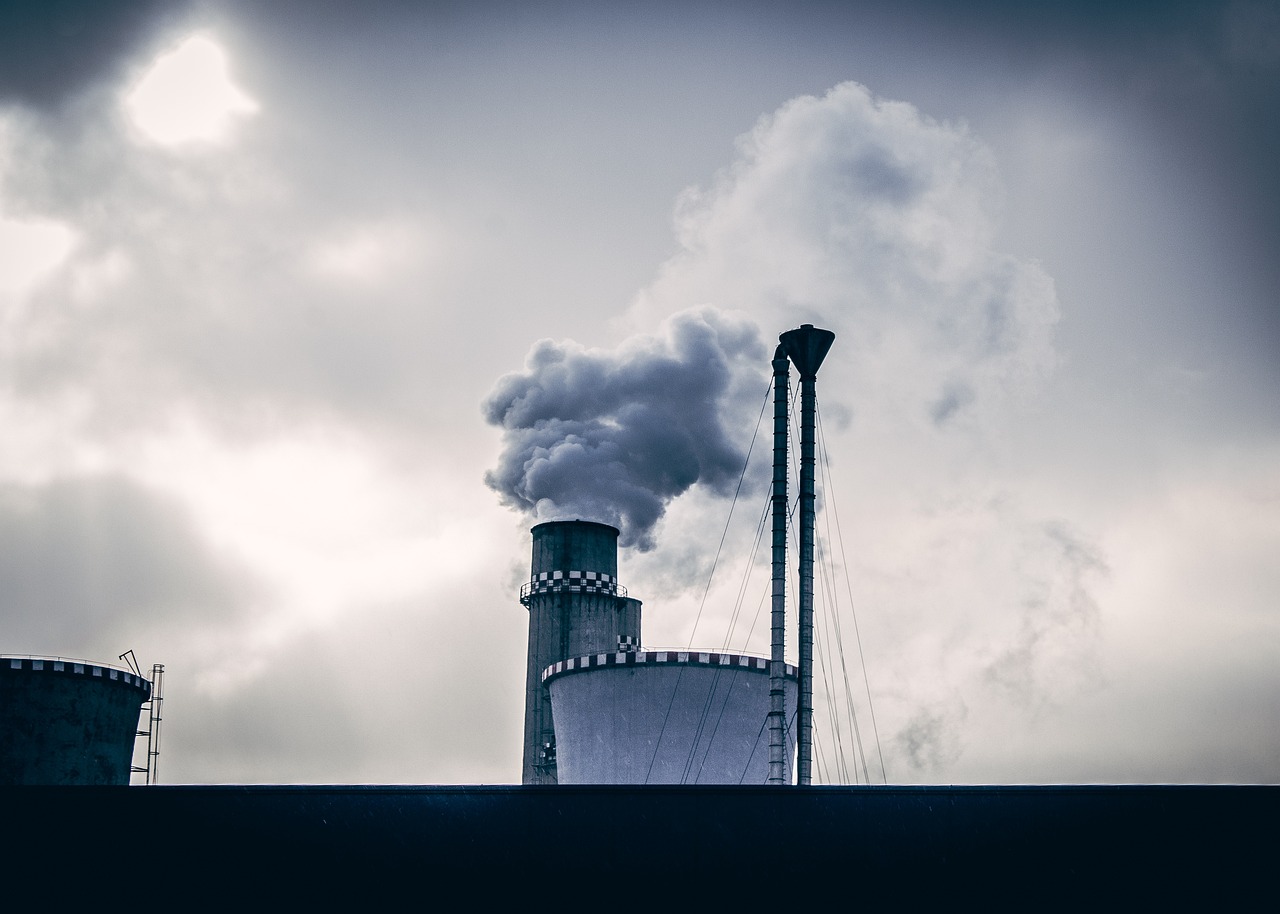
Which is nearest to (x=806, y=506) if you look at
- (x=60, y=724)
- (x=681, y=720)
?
(x=681, y=720)

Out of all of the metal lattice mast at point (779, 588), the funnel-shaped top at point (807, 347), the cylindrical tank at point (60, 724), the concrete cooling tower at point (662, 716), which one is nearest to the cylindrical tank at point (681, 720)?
the concrete cooling tower at point (662, 716)

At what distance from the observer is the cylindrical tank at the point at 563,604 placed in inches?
1393

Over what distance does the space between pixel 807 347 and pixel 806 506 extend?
3.23 metres

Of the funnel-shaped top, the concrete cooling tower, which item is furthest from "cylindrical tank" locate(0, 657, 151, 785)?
the funnel-shaped top

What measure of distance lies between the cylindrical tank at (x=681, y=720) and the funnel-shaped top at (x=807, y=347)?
610 cm

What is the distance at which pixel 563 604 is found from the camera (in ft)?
117

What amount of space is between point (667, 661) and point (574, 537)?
8281mm

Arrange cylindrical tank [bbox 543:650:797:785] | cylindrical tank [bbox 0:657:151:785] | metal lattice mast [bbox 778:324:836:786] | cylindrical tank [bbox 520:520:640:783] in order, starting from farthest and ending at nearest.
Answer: cylindrical tank [bbox 520:520:640:783], cylindrical tank [bbox 0:657:151:785], cylindrical tank [bbox 543:650:797:785], metal lattice mast [bbox 778:324:836:786]

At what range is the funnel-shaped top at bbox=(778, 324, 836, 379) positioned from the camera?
2712 cm

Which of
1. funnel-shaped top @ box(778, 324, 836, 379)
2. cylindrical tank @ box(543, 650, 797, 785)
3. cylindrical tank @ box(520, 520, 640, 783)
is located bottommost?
cylindrical tank @ box(543, 650, 797, 785)

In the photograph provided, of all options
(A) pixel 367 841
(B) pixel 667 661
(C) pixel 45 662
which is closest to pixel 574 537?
(B) pixel 667 661

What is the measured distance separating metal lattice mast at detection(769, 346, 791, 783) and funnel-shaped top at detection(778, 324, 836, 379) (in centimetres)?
35

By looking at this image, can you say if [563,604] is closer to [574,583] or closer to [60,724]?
[574,583]

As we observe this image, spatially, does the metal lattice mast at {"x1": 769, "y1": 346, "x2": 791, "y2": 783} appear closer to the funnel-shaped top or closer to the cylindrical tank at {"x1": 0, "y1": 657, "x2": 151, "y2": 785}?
the funnel-shaped top
